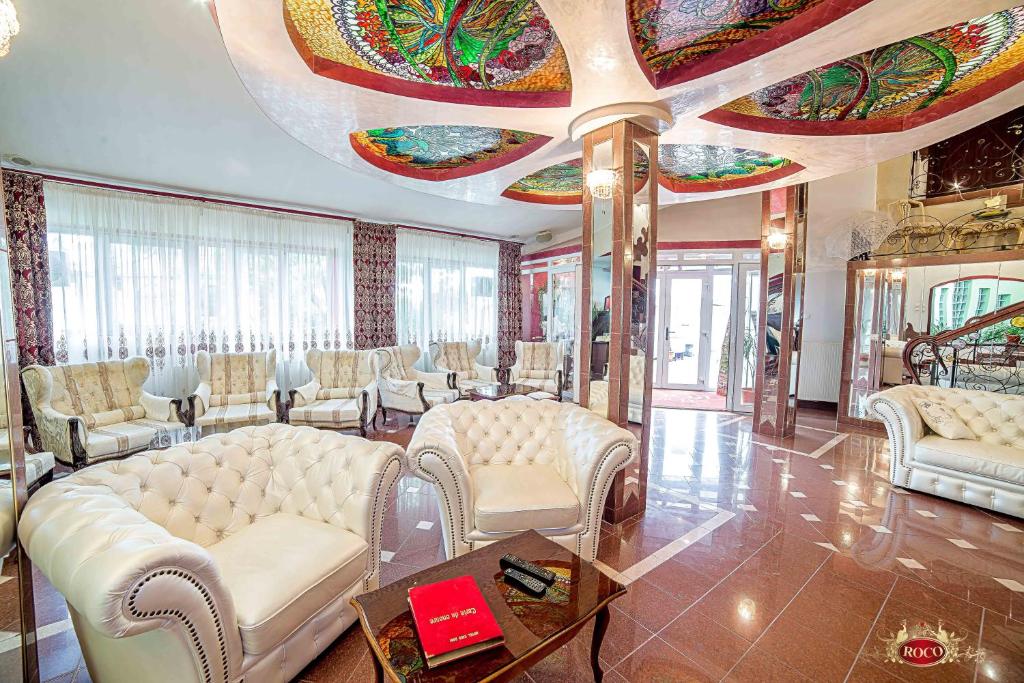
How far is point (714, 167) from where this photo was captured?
14.4 ft

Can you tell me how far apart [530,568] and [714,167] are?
433cm

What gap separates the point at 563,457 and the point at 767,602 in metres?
1.29

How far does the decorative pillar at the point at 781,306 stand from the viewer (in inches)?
196

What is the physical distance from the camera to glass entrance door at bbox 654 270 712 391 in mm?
7512

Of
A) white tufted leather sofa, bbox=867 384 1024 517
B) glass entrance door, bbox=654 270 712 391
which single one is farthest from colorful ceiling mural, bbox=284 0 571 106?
glass entrance door, bbox=654 270 712 391

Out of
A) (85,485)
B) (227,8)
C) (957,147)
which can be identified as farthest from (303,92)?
(957,147)

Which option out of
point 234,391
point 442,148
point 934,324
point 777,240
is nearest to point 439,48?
point 442,148

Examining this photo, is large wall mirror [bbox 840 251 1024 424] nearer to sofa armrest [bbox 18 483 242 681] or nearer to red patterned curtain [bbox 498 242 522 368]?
red patterned curtain [bbox 498 242 522 368]

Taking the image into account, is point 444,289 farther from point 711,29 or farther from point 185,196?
point 711,29

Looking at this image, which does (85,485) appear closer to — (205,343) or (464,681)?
(464,681)

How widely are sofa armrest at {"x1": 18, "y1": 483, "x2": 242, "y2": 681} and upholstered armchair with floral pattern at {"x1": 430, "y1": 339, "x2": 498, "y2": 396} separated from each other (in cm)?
489

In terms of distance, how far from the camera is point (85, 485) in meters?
1.61

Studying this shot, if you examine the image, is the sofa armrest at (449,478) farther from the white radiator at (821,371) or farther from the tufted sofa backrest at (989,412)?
the white radiator at (821,371)

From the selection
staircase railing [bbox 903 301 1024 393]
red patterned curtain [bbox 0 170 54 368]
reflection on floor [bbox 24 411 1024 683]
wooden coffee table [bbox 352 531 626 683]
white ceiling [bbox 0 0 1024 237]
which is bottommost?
reflection on floor [bbox 24 411 1024 683]
